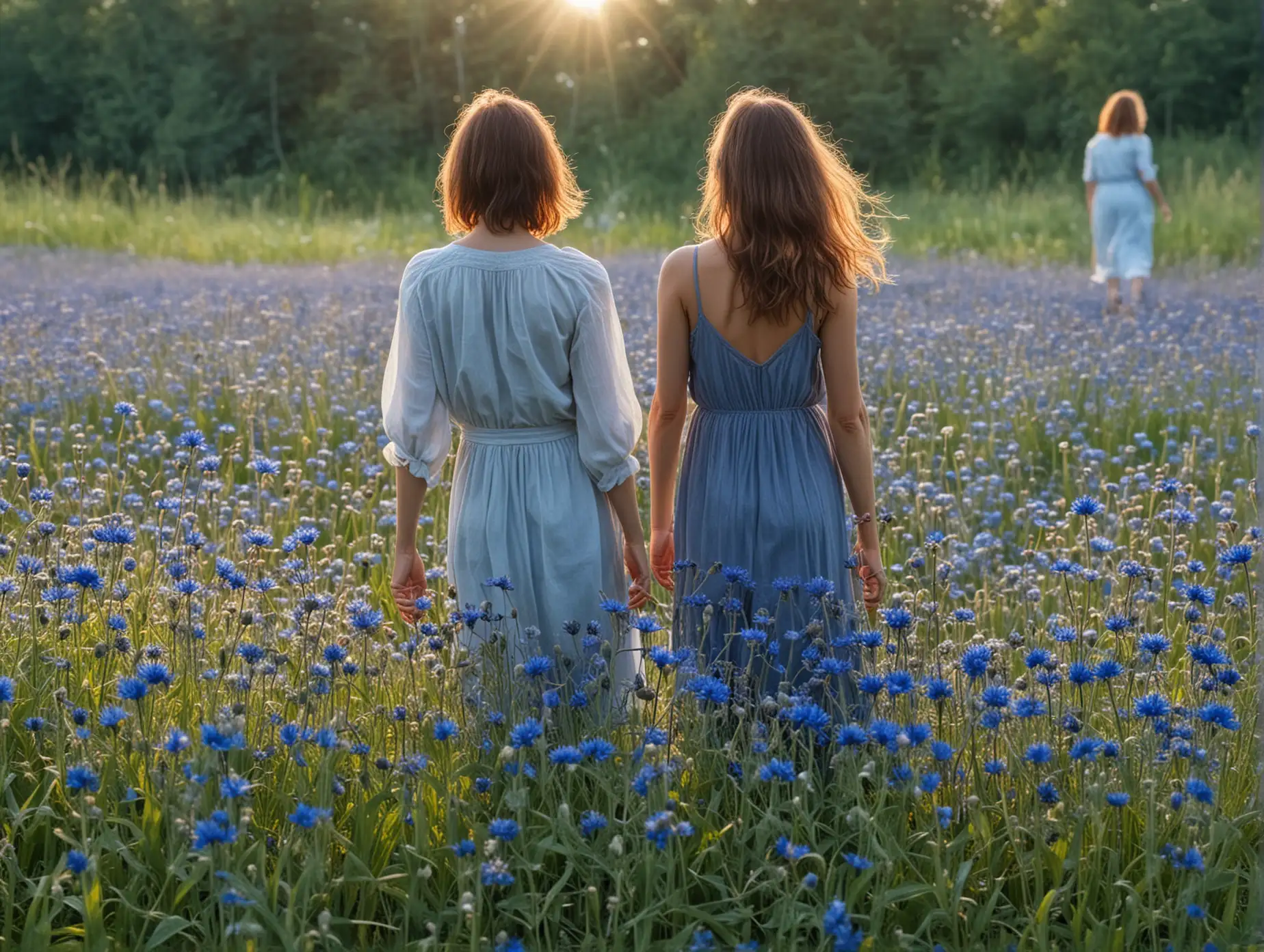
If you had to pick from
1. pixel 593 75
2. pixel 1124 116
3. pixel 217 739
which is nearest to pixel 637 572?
pixel 217 739

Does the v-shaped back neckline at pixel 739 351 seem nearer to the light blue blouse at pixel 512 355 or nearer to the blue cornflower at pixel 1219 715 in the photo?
the light blue blouse at pixel 512 355

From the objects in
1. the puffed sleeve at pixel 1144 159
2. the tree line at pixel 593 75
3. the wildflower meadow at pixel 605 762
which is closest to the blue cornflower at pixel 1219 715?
the wildflower meadow at pixel 605 762

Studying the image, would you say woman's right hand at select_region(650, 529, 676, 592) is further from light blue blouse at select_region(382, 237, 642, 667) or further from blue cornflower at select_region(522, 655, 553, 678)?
blue cornflower at select_region(522, 655, 553, 678)

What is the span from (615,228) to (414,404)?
15.4 metres

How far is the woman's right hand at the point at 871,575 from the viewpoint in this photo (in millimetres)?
3670

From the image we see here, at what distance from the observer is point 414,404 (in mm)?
3420

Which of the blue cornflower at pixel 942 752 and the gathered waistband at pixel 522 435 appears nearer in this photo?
the blue cornflower at pixel 942 752

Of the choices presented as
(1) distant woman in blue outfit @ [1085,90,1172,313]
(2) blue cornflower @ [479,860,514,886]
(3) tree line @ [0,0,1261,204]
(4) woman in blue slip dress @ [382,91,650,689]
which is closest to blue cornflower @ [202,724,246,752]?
(2) blue cornflower @ [479,860,514,886]

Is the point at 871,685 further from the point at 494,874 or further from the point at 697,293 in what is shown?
→ the point at 697,293

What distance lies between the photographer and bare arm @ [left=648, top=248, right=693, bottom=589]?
3426 mm

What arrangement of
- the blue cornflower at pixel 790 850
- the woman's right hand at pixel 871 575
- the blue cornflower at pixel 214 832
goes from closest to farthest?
1. the blue cornflower at pixel 214 832
2. the blue cornflower at pixel 790 850
3. the woman's right hand at pixel 871 575

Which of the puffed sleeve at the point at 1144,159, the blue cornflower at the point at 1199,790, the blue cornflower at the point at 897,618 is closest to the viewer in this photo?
the blue cornflower at the point at 1199,790

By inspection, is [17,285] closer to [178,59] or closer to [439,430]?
[439,430]

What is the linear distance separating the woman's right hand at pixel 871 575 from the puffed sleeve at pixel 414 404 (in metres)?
1.17
